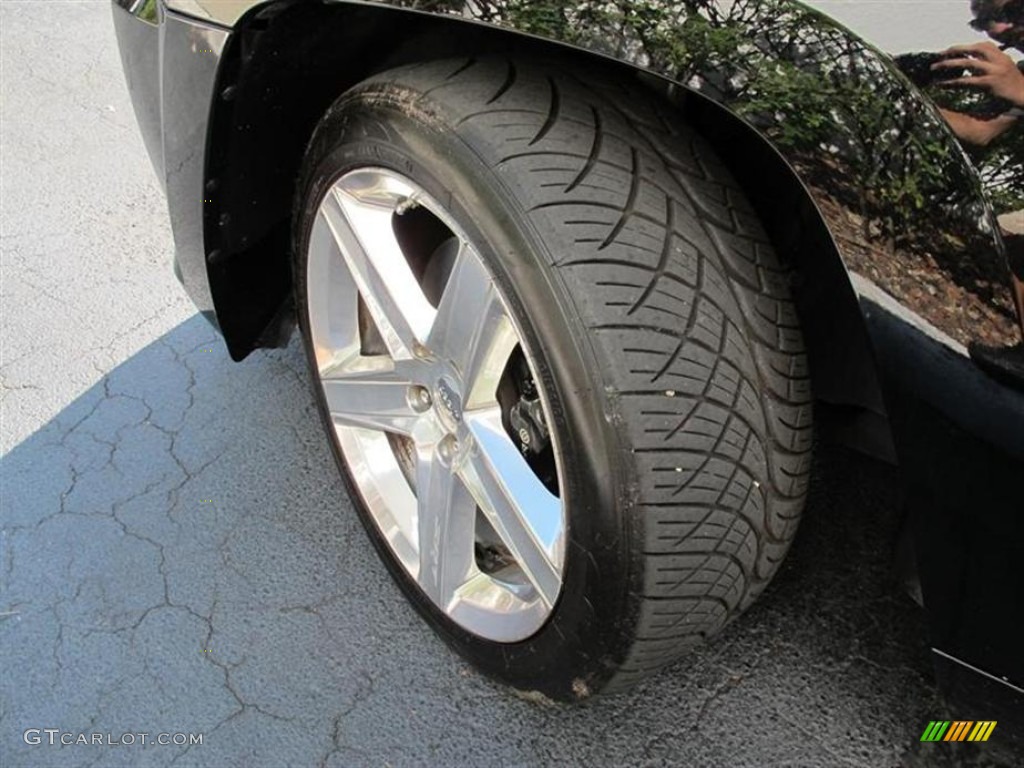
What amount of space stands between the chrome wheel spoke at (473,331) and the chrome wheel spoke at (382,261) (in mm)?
81

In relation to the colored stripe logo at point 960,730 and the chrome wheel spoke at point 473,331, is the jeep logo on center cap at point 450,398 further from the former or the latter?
the colored stripe logo at point 960,730

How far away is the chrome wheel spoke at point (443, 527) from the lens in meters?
1.78

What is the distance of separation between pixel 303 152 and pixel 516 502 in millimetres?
917

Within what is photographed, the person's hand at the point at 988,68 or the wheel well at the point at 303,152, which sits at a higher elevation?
the person's hand at the point at 988,68

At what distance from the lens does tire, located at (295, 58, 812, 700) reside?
4.25ft

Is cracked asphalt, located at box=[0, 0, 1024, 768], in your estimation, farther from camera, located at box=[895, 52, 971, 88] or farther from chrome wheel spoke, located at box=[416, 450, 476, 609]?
camera, located at box=[895, 52, 971, 88]

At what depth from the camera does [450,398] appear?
1.70 metres

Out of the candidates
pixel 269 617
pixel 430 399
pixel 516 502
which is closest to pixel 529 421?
pixel 516 502

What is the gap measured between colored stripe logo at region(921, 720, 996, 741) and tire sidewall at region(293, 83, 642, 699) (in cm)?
48

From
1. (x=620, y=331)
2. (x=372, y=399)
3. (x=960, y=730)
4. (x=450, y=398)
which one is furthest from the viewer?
(x=372, y=399)
